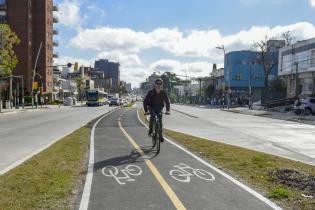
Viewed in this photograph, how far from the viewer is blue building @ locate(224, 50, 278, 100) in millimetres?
107938

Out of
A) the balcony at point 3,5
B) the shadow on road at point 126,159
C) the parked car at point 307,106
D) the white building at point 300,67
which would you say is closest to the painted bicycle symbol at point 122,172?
the shadow on road at point 126,159

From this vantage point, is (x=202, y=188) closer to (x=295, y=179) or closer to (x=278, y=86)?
(x=295, y=179)

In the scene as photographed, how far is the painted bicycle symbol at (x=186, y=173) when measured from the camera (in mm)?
9352

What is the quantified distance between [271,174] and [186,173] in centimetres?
171

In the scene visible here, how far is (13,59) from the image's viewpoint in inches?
2055

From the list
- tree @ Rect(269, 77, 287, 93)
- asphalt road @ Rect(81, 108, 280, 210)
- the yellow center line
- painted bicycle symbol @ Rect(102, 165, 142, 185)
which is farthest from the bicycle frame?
tree @ Rect(269, 77, 287, 93)

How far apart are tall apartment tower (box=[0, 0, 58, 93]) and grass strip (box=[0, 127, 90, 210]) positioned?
8548 cm

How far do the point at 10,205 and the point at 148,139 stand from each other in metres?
10.8

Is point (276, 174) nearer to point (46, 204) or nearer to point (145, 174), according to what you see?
point (145, 174)

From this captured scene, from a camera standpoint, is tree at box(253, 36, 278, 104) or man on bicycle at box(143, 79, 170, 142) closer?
man on bicycle at box(143, 79, 170, 142)

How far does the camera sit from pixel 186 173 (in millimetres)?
9906

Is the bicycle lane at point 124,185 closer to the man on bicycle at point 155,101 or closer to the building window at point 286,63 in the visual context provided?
the man on bicycle at point 155,101

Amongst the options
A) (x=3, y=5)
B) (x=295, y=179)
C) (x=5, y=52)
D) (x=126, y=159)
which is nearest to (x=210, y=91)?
(x=3, y=5)

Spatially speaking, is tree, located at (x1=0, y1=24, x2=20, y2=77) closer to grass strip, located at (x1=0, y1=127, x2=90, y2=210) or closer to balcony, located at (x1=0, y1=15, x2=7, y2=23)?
grass strip, located at (x1=0, y1=127, x2=90, y2=210)
